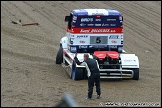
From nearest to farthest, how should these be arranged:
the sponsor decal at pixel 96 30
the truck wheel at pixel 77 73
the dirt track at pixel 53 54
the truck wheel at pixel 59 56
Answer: the dirt track at pixel 53 54 < the truck wheel at pixel 77 73 < the sponsor decal at pixel 96 30 < the truck wheel at pixel 59 56

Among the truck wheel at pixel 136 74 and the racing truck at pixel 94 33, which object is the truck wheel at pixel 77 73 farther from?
the truck wheel at pixel 136 74

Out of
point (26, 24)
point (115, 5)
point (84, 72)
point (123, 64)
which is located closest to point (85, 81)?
point (84, 72)

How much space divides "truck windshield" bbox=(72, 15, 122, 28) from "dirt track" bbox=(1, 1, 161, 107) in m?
2.09

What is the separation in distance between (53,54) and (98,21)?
199 inches

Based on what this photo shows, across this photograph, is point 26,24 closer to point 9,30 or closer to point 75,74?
point 9,30

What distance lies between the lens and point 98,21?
1833 cm

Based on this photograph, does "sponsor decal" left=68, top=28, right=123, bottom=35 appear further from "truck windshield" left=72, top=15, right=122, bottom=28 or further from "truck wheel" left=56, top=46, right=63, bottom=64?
"truck wheel" left=56, top=46, right=63, bottom=64

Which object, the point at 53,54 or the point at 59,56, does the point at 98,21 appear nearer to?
the point at 59,56

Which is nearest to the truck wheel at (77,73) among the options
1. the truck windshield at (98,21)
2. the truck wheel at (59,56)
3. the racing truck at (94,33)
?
the racing truck at (94,33)

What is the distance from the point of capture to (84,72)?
16969mm

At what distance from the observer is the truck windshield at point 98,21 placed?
1820cm

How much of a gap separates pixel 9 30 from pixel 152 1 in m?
14.8

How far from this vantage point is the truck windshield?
717 inches

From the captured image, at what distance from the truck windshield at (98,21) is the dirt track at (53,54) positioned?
209cm
